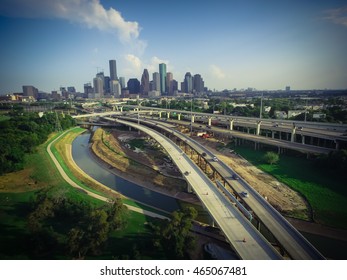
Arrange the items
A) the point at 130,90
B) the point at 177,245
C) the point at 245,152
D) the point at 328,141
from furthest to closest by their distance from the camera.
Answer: the point at 130,90 < the point at 245,152 < the point at 328,141 < the point at 177,245

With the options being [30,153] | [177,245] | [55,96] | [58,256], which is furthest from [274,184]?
[55,96]

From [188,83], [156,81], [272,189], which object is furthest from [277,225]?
[188,83]

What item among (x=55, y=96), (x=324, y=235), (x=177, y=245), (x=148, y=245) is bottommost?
(x=324, y=235)

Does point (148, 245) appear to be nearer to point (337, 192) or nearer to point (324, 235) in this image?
point (324, 235)

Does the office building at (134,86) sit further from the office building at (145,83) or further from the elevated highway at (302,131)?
the elevated highway at (302,131)

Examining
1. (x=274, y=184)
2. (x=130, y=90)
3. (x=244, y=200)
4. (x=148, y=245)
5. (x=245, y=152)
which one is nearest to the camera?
(x=148, y=245)

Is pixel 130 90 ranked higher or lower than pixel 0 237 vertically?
higher
